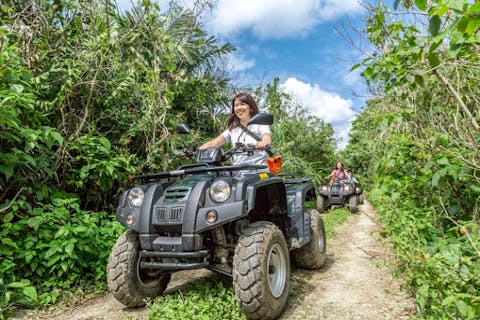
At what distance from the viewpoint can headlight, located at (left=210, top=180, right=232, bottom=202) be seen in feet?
9.07

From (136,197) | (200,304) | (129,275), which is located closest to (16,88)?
(136,197)

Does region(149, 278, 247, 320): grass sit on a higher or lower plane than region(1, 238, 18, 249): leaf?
lower

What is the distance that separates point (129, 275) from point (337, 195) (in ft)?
32.4

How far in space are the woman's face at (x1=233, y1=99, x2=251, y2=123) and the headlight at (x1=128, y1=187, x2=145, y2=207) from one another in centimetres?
152

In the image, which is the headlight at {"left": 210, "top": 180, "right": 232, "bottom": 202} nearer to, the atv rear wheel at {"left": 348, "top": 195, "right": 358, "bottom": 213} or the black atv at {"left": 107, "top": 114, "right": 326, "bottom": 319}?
the black atv at {"left": 107, "top": 114, "right": 326, "bottom": 319}

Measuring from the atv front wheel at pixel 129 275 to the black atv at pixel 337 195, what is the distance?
30.3 ft

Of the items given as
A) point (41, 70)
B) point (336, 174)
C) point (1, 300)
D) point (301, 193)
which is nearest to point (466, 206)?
point (301, 193)

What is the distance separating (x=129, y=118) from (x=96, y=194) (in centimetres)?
130

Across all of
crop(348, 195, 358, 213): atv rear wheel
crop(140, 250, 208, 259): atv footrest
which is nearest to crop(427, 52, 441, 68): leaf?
crop(140, 250, 208, 259): atv footrest

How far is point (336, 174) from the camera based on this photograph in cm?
1310

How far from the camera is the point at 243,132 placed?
3781mm

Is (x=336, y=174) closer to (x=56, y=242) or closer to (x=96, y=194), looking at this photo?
(x=96, y=194)

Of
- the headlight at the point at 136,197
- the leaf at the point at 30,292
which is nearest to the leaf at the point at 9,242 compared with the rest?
the leaf at the point at 30,292

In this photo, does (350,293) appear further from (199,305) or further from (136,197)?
(136,197)
